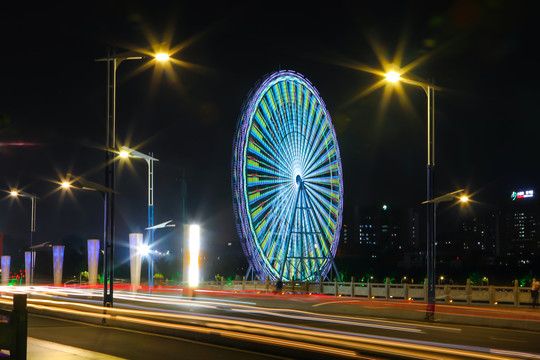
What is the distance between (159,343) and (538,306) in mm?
26162

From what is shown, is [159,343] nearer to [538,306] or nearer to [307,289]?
[538,306]

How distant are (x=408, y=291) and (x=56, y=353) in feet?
105

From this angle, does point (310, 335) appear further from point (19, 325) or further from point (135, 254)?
point (135, 254)

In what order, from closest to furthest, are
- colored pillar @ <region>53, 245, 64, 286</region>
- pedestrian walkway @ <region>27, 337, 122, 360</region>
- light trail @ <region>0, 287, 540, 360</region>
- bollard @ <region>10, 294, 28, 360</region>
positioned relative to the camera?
bollard @ <region>10, 294, 28, 360</region> → pedestrian walkway @ <region>27, 337, 122, 360</region> → light trail @ <region>0, 287, 540, 360</region> → colored pillar @ <region>53, 245, 64, 286</region>

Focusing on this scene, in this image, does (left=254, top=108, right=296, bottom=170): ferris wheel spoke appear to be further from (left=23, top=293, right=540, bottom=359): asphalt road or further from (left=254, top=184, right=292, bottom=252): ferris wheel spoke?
(left=23, top=293, right=540, bottom=359): asphalt road

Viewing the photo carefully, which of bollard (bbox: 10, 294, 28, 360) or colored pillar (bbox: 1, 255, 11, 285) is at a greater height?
bollard (bbox: 10, 294, 28, 360)

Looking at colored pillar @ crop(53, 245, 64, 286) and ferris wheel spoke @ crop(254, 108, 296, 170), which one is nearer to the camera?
ferris wheel spoke @ crop(254, 108, 296, 170)

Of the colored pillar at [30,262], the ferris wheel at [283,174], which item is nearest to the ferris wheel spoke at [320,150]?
the ferris wheel at [283,174]

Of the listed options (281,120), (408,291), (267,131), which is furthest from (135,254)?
(408,291)

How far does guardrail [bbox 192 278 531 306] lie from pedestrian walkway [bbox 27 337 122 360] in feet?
93.8

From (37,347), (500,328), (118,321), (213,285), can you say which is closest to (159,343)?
(37,347)

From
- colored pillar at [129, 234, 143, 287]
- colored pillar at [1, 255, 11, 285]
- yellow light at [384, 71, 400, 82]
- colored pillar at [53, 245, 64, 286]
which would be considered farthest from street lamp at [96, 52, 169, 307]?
colored pillar at [1, 255, 11, 285]

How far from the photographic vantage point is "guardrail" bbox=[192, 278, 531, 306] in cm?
3900

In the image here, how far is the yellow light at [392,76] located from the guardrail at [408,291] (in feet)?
61.9
